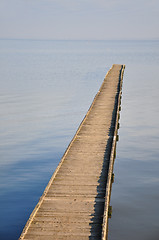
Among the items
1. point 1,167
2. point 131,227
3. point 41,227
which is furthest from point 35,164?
point 41,227

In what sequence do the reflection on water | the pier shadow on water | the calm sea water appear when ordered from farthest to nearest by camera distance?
the calm sea water, the reflection on water, the pier shadow on water

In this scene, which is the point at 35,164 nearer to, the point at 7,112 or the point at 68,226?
the point at 68,226

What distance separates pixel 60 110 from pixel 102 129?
12.4 metres

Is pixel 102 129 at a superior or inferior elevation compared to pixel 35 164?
superior

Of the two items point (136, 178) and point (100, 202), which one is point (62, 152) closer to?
point (136, 178)

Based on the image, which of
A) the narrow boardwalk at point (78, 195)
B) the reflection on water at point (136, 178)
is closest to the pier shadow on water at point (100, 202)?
the narrow boardwalk at point (78, 195)

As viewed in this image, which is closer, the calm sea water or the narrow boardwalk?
the narrow boardwalk

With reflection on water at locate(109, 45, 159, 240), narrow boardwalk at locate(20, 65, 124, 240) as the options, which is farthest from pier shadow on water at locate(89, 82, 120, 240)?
reflection on water at locate(109, 45, 159, 240)

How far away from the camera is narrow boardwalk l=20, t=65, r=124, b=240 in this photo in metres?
8.72

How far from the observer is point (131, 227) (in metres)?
11.1

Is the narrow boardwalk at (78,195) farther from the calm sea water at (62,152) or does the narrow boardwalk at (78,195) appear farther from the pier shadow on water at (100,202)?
the calm sea water at (62,152)

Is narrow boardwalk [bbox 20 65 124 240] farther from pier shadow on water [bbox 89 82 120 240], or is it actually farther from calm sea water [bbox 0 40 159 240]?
calm sea water [bbox 0 40 159 240]

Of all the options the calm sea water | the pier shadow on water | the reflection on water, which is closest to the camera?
the pier shadow on water

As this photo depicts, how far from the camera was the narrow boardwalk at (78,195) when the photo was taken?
8719 millimetres
